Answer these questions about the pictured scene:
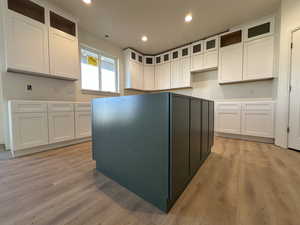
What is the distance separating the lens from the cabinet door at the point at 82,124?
2730 mm

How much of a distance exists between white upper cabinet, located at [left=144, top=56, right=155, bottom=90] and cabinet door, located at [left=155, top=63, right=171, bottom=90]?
0.16 m

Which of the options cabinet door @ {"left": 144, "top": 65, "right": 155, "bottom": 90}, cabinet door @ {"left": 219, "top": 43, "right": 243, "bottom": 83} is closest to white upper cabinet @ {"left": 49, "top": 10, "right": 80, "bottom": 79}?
cabinet door @ {"left": 144, "top": 65, "right": 155, "bottom": 90}

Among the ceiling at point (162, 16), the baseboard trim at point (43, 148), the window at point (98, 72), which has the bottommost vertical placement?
the baseboard trim at point (43, 148)

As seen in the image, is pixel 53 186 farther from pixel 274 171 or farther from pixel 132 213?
pixel 274 171

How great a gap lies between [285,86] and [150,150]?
3.01m

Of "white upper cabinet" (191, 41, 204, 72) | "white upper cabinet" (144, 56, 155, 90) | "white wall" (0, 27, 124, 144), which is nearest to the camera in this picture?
"white wall" (0, 27, 124, 144)

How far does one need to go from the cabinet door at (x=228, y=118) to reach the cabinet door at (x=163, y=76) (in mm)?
1853

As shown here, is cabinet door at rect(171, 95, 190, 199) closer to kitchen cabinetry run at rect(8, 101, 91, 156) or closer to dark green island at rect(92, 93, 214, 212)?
dark green island at rect(92, 93, 214, 212)

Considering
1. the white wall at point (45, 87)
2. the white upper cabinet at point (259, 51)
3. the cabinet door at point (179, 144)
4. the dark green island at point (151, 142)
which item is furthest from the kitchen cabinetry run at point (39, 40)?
the white upper cabinet at point (259, 51)

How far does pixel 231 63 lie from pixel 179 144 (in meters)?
3.18

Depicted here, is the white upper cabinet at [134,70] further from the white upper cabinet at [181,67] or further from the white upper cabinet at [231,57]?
the white upper cabinet at [231,57]

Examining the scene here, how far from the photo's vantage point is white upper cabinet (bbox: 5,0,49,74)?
2046mm

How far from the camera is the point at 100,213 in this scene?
0.95 metres

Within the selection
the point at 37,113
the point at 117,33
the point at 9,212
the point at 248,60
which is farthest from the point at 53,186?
the point at 248,60
